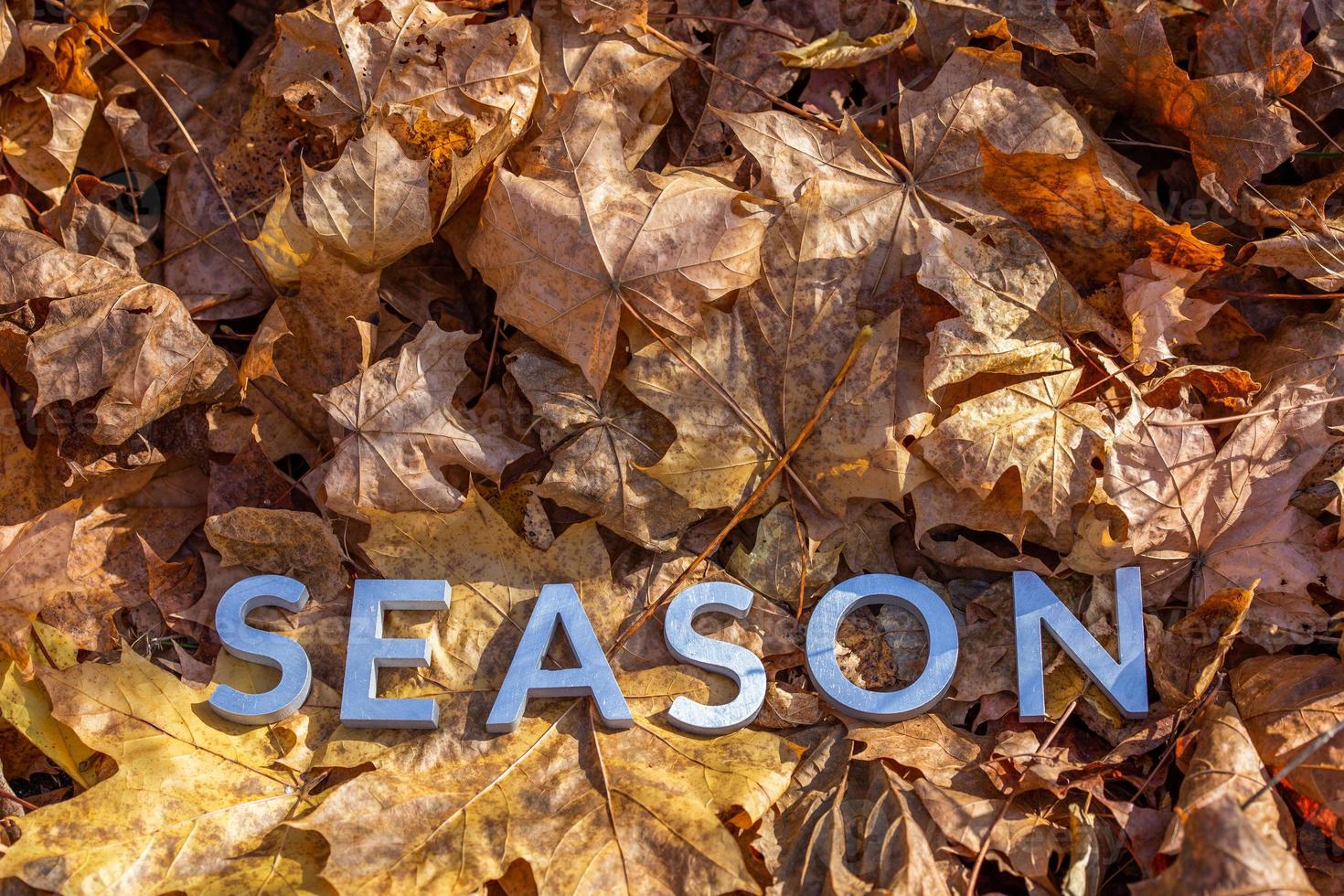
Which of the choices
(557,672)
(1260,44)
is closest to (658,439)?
(557,672)

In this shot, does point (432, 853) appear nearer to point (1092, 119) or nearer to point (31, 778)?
point (31, 778)

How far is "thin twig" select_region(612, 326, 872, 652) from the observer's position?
203cm

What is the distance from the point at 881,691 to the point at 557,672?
0.66m

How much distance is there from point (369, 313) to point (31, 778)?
3.88ft

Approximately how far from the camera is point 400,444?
203 centimetres

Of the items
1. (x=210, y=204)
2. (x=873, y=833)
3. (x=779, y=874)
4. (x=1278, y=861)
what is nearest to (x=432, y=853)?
(x=779, y=874)

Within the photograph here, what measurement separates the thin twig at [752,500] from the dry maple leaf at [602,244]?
275mm

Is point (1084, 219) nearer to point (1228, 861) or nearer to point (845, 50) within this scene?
point (845, 50)

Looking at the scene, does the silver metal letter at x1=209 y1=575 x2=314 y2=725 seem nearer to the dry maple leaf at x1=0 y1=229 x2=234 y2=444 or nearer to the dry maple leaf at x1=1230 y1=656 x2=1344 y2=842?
the dry maple leaf at x1=0 y1=229 x2=234 y2=444

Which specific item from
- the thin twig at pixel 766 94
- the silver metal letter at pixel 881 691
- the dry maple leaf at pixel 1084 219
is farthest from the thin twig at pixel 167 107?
the dry maple leaf at pixel 1084 219

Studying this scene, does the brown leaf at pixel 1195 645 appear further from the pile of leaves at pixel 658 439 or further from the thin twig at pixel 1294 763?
the thin twig at pixel 1294 763

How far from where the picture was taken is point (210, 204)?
7.76 ft

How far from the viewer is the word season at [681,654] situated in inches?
77.0

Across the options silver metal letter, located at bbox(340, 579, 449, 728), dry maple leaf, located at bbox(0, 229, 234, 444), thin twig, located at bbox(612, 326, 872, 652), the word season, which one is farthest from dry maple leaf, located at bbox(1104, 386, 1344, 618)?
dry maple leaf, located at bbox(0, 229, 234, 444)
